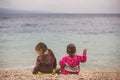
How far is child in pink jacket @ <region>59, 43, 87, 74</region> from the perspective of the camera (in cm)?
303

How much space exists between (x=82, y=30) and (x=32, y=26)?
550mm

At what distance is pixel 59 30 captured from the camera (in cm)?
309

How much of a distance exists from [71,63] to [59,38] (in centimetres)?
30

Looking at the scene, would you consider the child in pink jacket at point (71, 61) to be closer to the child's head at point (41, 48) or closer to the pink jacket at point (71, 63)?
the pink jacket at point (71, 63)

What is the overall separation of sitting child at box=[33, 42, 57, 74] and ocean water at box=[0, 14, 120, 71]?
0.18 ft

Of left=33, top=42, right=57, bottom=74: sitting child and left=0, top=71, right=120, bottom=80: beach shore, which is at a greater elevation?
left=33, top=42, right=57, bottom=74: sitting child

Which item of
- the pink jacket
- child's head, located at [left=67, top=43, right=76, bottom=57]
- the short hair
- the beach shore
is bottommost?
the beach shore

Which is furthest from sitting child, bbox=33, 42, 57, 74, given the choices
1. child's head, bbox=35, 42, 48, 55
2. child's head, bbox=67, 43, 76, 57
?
child's head, bbox=67, 43, 76, 57

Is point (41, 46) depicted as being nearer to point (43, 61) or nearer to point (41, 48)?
point (41, 48)

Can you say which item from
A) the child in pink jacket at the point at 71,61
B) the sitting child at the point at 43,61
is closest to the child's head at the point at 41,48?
the sitting child at the point at 43,61

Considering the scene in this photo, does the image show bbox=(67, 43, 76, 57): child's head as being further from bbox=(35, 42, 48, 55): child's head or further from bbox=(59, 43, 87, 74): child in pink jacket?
bbox=(35, 42, 48, 55): child's head

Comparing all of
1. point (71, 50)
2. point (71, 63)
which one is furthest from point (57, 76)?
point (71, 50)

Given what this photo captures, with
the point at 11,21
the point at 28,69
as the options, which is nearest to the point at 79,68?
the point at 28,69

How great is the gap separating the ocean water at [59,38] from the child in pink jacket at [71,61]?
0.05 meters
